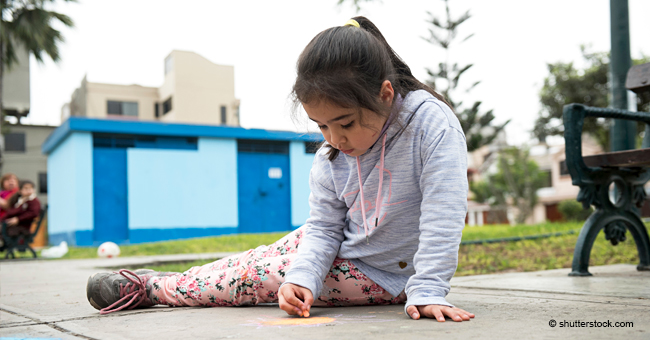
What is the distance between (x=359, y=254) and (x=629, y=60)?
10.6 feet

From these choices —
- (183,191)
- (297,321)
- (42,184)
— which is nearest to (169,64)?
(42,184)

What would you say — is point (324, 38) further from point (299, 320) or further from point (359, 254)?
point (299, 320)

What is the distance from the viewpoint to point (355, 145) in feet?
5.49

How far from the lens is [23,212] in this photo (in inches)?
298

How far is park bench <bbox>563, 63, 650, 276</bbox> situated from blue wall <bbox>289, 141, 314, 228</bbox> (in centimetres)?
1278

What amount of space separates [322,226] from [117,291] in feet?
2.50

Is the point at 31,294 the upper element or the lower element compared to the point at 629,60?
lower

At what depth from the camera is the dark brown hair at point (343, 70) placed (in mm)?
1545

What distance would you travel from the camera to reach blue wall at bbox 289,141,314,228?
15492 millimetres

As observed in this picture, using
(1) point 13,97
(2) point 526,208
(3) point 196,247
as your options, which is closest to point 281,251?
(3) point 196,247

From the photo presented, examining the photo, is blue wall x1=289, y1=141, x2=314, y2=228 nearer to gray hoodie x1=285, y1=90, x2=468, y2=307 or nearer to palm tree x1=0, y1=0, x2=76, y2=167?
palm tree x1=0, y1=0, x2=76, y2=167

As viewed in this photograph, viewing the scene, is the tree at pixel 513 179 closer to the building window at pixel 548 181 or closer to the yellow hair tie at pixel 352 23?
the building window at pixel 548 181

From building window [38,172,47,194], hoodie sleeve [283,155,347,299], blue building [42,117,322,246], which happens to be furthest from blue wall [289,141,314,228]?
hoodie sleeve [283,155,347,299]

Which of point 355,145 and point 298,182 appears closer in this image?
point 355,145
